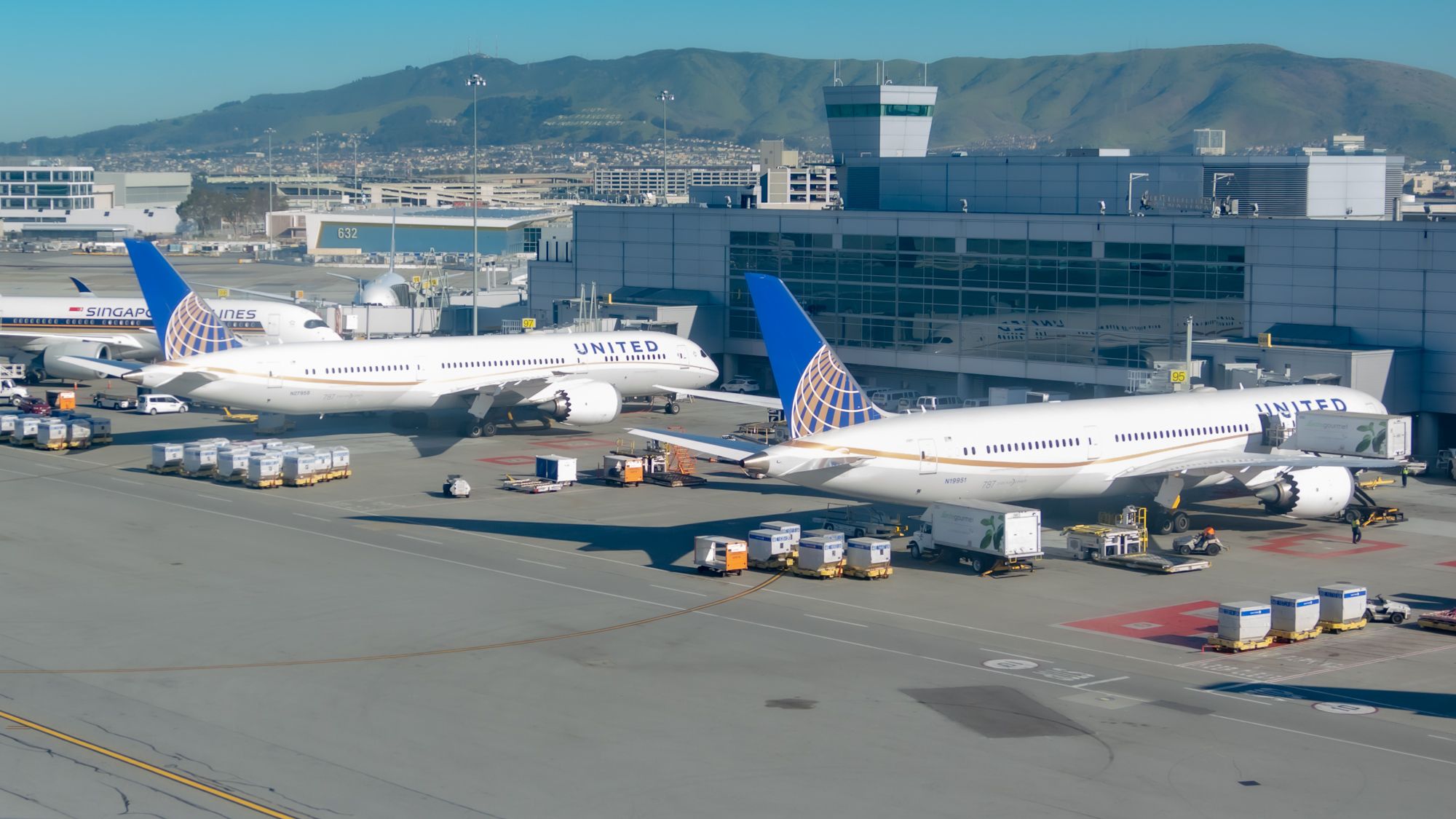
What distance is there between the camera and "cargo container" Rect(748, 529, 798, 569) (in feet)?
141

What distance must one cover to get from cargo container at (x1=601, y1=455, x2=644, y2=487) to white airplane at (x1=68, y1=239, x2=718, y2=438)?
311 centimetres

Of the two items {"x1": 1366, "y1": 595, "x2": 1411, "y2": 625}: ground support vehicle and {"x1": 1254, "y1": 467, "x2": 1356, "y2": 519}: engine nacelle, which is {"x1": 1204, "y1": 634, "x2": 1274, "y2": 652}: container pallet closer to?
{"x1": 1366, "y1": 595, "x2": 1411, "y2": 625}: ground support vehicle

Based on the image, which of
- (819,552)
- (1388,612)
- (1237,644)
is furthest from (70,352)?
(1388,612)

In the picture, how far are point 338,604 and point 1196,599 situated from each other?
73.7ft

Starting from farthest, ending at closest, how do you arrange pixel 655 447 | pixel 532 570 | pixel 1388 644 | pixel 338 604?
pixel 655 447, pixel 532 570, pixel 338 604, pixel 1388 644

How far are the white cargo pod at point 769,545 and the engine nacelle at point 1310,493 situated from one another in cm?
1699

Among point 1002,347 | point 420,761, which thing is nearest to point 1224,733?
point 420,761

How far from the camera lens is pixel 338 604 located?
3891 cm

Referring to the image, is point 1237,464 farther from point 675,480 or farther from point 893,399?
point 893,399

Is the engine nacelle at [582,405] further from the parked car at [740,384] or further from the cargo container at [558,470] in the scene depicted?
the parked car at [740,384]

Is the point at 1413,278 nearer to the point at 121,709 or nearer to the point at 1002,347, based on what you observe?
the point at 1002,347

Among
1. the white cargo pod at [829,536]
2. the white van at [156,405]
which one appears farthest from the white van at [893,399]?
the white van at [156,405]

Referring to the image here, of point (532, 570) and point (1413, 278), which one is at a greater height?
point (1413, 278)

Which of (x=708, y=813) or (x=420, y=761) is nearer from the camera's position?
(x=708, y=813)
